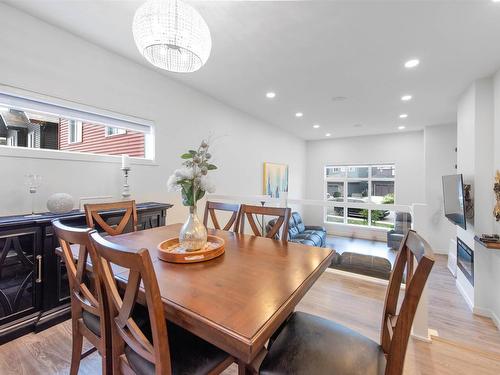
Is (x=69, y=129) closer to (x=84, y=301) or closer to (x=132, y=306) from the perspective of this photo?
→ (x=84, y=301)

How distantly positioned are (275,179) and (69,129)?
4.36 metres

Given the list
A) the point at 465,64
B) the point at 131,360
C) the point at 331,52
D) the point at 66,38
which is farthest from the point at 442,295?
the point at 66,38

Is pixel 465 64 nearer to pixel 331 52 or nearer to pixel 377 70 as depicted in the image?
pixel 377 70

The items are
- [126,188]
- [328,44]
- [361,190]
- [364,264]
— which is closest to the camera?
[328,44]

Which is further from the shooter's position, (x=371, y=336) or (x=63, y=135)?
(x=63, y=135)

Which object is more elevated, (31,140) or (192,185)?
(31,140)

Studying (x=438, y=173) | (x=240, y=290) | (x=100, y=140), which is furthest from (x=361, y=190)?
(x=240, y=290)

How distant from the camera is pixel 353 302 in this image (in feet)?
8.02

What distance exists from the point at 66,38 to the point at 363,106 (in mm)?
4457

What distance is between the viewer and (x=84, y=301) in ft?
4.08

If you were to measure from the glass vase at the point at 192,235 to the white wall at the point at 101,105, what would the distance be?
170 cm

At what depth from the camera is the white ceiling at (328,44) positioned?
1.94m

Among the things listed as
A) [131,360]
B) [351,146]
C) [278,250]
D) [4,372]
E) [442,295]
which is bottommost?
[442,295]

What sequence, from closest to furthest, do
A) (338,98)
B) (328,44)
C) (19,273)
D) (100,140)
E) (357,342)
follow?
(357,342)
(19,273)
(328,44)
(100,140)
(338,98)
